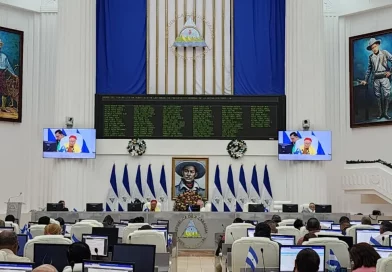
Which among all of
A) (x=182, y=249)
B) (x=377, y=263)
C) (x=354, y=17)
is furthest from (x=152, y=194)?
(x=377, y=263)

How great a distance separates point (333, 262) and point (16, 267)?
407 cm

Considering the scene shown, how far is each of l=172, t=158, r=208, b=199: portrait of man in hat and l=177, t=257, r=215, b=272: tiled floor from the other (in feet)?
18.7

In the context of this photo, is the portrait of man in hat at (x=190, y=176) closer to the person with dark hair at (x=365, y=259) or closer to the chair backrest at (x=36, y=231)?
the chair backrest at (x=36, y=231)

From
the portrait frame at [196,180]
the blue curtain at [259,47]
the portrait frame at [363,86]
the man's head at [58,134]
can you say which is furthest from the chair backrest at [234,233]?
the portrait frame at [363,86]

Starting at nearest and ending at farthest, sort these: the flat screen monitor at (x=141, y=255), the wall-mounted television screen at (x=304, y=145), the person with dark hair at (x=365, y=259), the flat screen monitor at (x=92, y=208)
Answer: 1. the person with dark hair at (x=365, y=259)
2. the flat screen monitor at (x=141, y=255)
3. the flat screen monitor at (x=92, y=208)
4. the wall-mounted television screen at (x=304, y=145)

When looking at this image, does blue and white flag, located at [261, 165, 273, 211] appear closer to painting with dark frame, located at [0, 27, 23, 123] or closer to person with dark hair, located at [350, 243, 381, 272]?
painting with dark frame, located at [0, 27, 23, 123]

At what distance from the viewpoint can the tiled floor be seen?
1352 cm

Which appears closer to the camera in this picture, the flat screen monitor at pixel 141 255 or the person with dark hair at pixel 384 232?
the flat screen monitor at pixel 141 255

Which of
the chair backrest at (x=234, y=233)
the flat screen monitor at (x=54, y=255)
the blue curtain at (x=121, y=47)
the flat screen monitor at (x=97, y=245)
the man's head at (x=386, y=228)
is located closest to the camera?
the flat screen monitor at (x=54, y=255)

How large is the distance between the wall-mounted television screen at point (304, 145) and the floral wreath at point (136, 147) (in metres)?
4.77

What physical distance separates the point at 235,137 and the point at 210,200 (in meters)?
2.38

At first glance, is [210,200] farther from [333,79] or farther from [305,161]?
[333,79]

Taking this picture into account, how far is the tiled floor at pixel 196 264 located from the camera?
13.5 m

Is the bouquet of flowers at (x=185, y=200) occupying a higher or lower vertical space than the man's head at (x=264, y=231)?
lower
